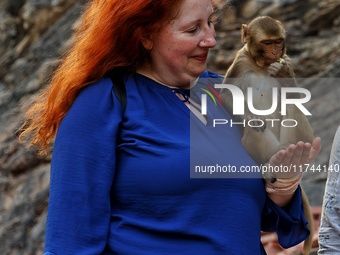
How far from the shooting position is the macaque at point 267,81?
8.89ft

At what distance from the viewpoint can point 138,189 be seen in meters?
2.35

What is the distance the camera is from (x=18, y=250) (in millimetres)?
6004

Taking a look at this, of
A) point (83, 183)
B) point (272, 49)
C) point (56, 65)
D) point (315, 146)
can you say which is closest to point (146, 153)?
point (83, 183)

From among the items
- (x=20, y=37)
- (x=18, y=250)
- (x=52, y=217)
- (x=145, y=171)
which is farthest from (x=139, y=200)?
(x=20, y=37)

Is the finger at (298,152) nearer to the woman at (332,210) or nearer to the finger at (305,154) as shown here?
the finger at (305,154)

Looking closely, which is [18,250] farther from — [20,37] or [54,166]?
[54,166]

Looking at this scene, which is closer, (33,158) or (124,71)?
(124,71)

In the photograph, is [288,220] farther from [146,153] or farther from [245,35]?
[245,35]

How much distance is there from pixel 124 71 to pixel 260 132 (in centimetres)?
50

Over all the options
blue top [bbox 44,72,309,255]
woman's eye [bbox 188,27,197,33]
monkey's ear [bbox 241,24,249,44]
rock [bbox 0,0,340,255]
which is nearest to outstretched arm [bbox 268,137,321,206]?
blue top [bbox 44,72,309,255]

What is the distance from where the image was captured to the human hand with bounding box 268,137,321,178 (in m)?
2.33

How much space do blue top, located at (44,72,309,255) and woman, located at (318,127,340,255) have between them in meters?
0.35

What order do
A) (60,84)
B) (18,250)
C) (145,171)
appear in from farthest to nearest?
(18,250) < (60,84) < (145,171)

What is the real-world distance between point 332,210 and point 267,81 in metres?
0.51
